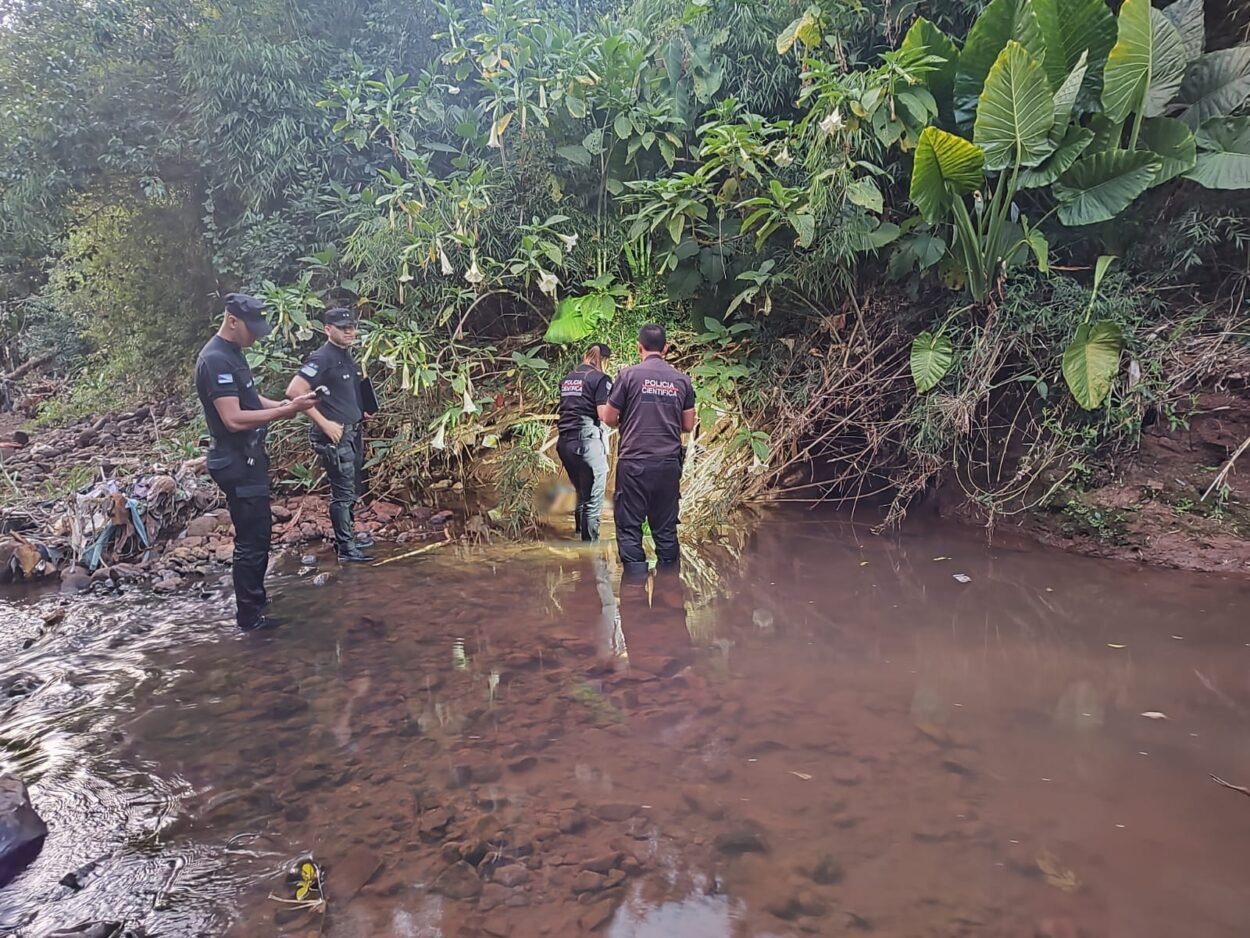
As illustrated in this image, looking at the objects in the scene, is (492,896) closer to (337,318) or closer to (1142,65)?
(337,318)

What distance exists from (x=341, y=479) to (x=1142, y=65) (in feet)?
20.7

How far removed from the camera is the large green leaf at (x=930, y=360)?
219 inches

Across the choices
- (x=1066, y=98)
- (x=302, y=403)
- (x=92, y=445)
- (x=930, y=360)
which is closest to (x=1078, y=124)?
(x=1066, y=98)

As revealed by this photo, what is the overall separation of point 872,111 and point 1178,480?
349 centimetres

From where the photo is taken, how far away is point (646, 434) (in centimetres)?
479

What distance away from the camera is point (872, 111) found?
5.39 meters

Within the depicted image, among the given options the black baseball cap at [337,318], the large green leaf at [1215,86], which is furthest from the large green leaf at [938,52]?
the black baseball cap at [337,318]

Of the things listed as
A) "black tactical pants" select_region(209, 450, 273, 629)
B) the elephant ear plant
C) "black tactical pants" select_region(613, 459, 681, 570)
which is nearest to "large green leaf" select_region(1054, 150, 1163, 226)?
the elephant ear plant

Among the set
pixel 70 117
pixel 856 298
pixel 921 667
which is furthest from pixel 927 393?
pixel 70 117

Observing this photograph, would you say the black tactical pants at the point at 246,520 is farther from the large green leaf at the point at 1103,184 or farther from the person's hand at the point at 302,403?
the large green leaf at the point at 1103,184

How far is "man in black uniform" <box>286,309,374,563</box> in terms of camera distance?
5.40 m

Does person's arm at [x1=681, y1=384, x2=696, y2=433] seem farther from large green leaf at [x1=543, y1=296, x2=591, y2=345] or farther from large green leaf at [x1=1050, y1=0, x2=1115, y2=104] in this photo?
large green leaf at [x1=1050, y1=0, x2=1115, y2=104]

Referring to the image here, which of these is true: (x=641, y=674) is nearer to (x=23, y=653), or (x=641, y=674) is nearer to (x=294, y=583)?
(x=294, y=583)

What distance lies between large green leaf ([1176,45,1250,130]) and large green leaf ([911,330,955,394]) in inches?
84.0
